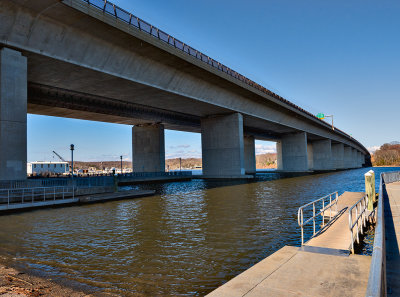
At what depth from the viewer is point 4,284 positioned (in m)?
6.07

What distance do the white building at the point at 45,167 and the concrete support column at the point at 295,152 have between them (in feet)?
212

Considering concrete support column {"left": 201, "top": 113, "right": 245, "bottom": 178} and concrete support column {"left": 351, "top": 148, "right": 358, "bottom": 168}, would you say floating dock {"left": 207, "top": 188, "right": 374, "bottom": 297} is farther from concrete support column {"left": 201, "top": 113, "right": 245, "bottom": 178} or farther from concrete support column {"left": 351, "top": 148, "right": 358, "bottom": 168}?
concrete support column {"left": 351, "top": 148, "right": 358, "bottom": 168}

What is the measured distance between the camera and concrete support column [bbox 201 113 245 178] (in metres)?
48.0

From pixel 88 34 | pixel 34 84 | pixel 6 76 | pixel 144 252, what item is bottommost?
pixel 144 252

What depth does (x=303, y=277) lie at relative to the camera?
535cm

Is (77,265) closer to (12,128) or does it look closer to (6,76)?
(12,128)

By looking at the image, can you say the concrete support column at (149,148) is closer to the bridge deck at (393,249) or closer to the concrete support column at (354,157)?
the bridge deck at (393,249)

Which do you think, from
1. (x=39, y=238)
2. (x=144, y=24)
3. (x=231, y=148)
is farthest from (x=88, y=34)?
(x=231, y=148)

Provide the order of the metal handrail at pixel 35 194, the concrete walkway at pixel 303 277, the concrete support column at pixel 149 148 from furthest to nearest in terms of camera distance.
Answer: the concrete support column at pixel 149 148 < the metal handrail at pixel 35 194 < the concrete walkway at pixel 303 277

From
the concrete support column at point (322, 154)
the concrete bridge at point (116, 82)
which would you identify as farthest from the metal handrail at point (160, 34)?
the concrete support column at point (322, 154)

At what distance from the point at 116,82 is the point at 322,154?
267ft

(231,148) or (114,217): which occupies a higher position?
(231,148)

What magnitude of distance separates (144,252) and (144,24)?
Answer: 23574 millimetres

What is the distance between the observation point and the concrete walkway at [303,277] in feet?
15.6
